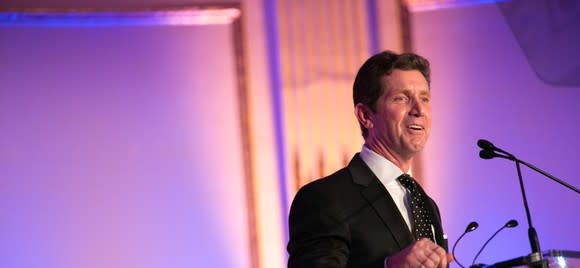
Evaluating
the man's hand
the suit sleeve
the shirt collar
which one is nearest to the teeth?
the shirt collar

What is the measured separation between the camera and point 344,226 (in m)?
2.20

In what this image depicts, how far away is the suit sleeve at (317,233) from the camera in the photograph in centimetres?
213

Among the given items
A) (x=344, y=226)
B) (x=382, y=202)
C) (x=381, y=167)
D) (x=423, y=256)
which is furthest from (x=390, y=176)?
(x=423, y=256)

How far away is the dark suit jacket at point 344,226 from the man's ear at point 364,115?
0.26 metres

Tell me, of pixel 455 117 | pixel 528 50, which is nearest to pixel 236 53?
pixel 455 117

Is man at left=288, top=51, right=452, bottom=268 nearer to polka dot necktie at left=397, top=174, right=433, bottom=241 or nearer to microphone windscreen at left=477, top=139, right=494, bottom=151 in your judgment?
polka dot necktie at left=397, top=174, right=433, bottom=241

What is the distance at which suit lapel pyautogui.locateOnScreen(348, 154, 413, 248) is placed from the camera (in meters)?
2.23

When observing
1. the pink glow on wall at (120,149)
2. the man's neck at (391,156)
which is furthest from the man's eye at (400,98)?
the pink glow on wall at (120,149)

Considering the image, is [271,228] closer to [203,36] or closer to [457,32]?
[203,36]

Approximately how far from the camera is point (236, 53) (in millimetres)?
4316

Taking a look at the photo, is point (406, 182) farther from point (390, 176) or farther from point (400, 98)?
point (400, 98)

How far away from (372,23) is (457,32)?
482 mm

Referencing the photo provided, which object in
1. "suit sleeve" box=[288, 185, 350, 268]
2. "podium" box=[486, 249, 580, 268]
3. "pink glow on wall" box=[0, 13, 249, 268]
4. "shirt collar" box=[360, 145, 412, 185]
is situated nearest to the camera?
"podium" box=[486, 249, 580, 268]

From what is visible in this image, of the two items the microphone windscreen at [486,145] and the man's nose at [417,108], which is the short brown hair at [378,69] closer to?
the man's nose at [417,108]
